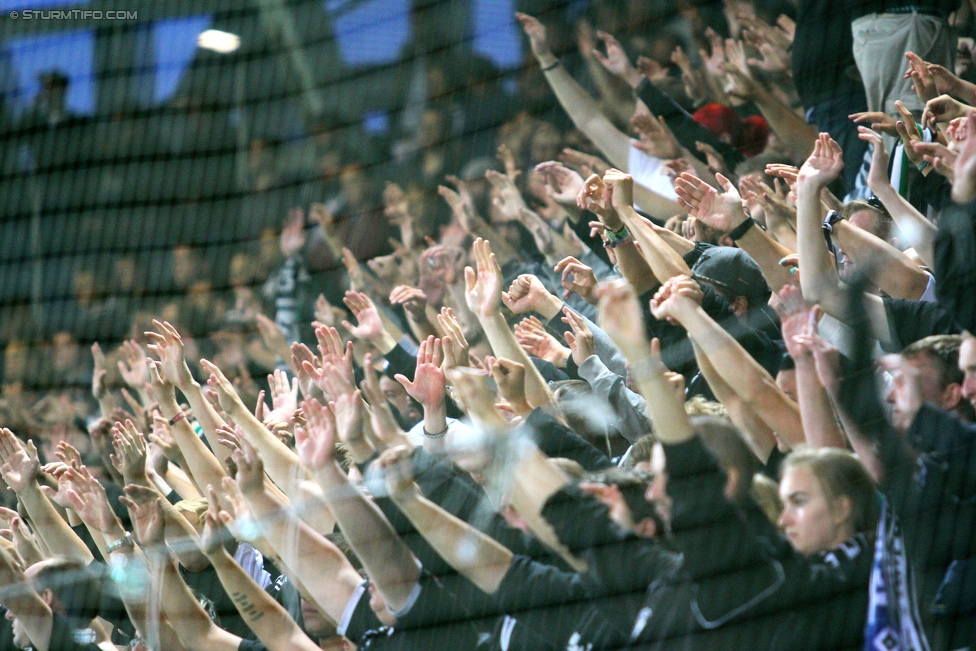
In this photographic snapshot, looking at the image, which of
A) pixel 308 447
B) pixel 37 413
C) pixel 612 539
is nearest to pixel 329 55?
pixel 37 413

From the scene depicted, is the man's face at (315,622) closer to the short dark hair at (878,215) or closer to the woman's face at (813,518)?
the woman's face at (813,518)

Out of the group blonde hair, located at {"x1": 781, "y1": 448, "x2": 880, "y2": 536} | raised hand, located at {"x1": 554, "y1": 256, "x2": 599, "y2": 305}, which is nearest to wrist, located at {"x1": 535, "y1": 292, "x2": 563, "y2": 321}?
raised hand, located at {"x1": 554, "y1": 256, "x2": 599, "y2": 305}

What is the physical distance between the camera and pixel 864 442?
50.8 inches

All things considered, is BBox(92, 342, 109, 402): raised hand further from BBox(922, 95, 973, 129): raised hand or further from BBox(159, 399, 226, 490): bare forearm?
BBox(922, 95, 973, 129): raised hand

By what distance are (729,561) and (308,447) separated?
0.65 meters

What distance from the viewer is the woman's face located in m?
1.23

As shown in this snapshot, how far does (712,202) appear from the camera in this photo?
1854 millimetres

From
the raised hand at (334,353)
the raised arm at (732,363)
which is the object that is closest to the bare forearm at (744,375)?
the raised arm at (732,363)

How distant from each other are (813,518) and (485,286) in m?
0.86

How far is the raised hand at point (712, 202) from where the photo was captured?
1.82 metres

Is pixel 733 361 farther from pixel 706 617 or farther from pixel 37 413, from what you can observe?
pixel 37 413

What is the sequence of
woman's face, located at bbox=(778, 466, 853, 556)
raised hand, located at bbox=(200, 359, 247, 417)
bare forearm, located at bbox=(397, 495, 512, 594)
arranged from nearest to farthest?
woman's face, located at bbox=(778, 466, 853, 556), bare forearm, located at bbox=(397, 495, 512, 594), raised hand, located at bbox=(200, 359, 247, 417)

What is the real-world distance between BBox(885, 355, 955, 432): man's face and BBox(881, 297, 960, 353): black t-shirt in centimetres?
17

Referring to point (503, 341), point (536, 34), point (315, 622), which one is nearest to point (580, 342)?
point (503, 341)
